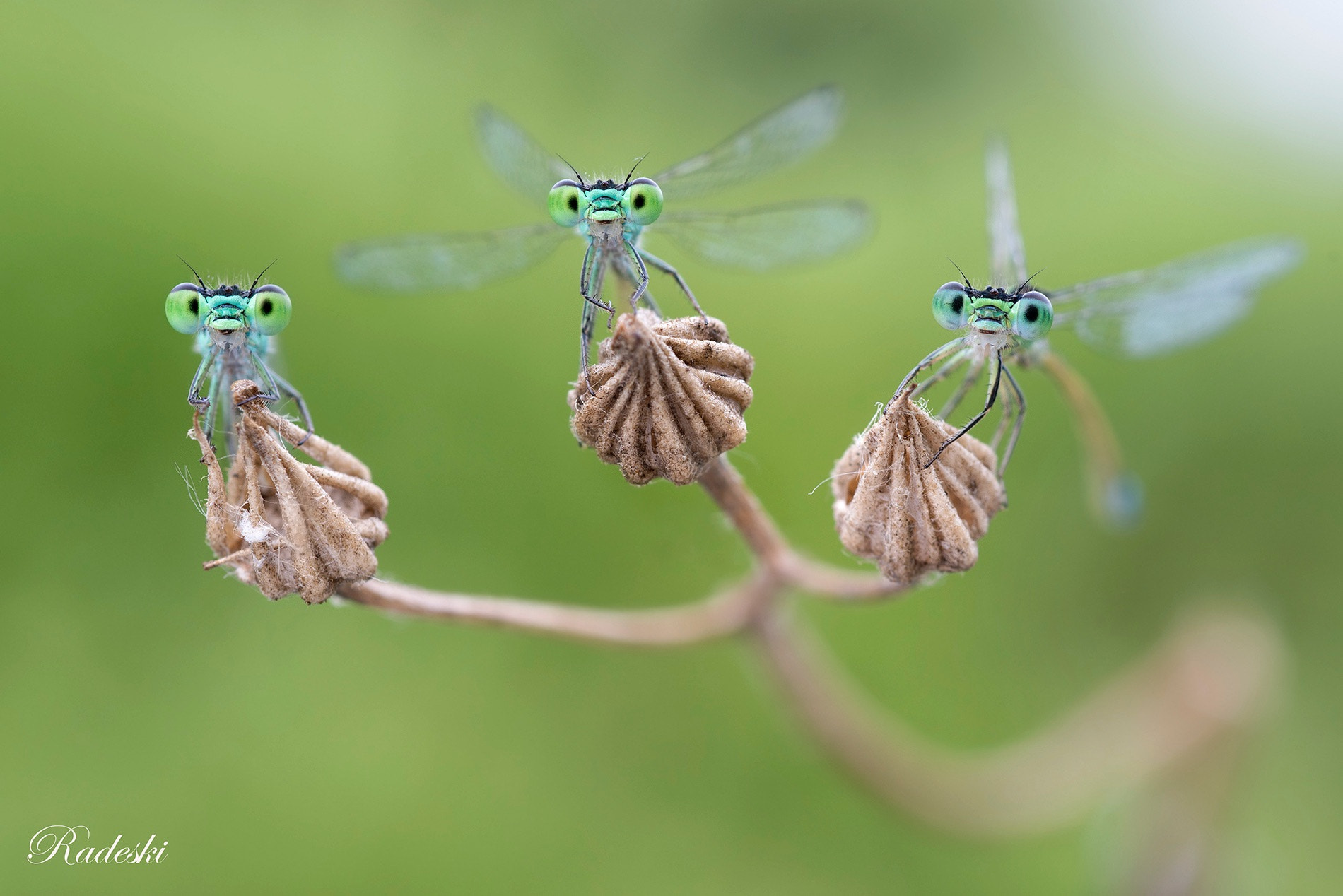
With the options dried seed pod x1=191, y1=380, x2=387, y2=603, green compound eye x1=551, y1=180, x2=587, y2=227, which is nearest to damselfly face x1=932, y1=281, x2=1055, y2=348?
green compound eye x1=551, y1=180, x2=587, y2=227

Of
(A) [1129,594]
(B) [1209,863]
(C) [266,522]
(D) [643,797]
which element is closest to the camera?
(C) [266,522]

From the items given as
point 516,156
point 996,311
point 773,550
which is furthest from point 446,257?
point 996,311

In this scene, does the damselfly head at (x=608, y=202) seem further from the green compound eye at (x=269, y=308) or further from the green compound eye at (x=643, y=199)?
the green compound eye at (x=269, y=308)

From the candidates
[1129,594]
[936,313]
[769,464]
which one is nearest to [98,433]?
[769,464]

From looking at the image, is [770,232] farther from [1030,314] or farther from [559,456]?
[559,456]

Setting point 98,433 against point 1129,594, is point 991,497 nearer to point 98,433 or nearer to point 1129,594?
point 98,433

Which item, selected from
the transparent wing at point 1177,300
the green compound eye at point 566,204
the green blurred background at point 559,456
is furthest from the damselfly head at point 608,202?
the green blurred background at point 559,456
